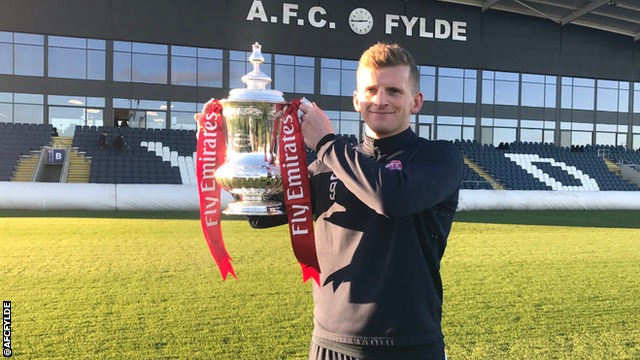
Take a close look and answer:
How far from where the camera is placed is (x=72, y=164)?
59.5 ft

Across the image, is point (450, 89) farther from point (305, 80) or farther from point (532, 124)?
point (305, 80)

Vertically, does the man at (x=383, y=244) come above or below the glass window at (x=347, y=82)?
below

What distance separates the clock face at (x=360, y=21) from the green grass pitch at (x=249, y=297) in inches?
618

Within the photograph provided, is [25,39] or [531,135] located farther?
[531,135]

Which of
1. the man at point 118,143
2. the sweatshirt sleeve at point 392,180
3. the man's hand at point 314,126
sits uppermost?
the man at point 118,143

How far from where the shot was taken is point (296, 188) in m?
1.77

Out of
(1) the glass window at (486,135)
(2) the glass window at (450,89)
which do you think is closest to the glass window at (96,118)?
(2) the glass window at (450,89)

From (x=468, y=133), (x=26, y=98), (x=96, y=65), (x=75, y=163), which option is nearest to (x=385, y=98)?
(x=75, y=163)

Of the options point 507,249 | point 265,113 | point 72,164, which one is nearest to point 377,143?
point 265,113

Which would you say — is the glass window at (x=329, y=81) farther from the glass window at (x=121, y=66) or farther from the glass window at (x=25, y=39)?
the glass window at (x=25, y=39)

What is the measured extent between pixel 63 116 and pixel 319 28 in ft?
Answer: 38.7

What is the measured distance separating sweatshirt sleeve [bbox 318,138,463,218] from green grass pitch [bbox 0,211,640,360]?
2.52 metres

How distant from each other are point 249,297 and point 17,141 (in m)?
17.4

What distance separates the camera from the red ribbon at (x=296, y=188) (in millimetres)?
1761
